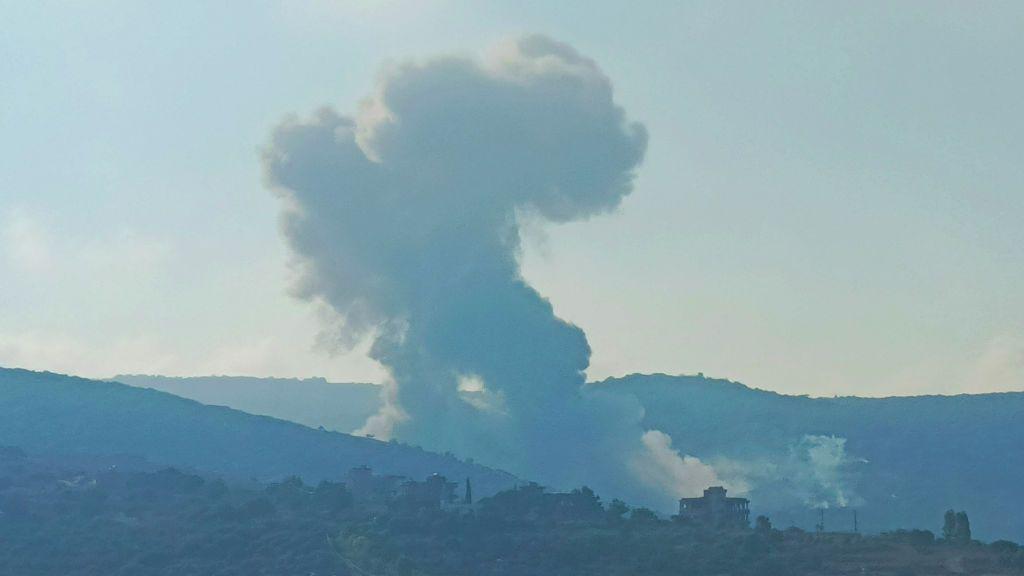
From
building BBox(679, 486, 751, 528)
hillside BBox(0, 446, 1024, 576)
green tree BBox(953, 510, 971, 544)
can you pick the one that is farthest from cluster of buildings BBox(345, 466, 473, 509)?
green tree BBox(953, 510, 971, 544)

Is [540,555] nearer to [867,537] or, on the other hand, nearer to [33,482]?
[867,537]

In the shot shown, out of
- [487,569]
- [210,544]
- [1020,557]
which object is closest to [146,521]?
[210,544]

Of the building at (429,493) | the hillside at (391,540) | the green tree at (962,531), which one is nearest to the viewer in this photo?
the hillside at (391,540)

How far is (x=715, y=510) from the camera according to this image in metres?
168

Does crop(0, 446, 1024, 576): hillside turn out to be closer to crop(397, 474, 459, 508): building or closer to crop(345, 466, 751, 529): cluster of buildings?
crop(397, 474, 459, 508): building

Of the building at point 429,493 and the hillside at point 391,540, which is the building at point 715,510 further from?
the building at point 429,493

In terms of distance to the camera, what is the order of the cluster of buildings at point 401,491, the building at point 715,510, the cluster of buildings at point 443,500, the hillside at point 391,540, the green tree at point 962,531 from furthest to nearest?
the cluster of buildings at point 401,491 → the cluster of buildings at point 443,500 → the building at point 715,510 → the green tree at point 962,531 → the hillside at point 391,540

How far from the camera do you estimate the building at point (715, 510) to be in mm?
163625

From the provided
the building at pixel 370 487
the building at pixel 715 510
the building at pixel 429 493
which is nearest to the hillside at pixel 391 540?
the building at pixel 429 493

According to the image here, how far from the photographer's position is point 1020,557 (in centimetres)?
13088

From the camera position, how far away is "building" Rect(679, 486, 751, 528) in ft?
537

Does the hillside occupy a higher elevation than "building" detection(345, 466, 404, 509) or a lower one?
lower

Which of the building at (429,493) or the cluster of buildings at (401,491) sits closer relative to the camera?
the building at (429,493)

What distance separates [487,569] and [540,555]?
5.67 m
